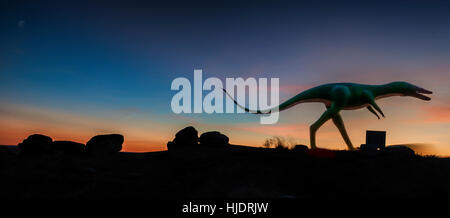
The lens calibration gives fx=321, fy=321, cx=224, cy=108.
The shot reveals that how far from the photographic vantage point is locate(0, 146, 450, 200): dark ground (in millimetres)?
7754

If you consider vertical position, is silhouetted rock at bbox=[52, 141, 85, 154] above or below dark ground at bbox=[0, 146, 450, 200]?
above

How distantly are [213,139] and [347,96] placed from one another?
5.10 m

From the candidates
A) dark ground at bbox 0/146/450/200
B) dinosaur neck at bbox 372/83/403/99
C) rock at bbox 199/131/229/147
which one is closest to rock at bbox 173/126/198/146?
rock at bbox 199/131/229/147

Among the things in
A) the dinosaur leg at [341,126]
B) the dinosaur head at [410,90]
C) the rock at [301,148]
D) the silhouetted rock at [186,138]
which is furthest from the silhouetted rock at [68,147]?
the dinosaur head at [410,90]

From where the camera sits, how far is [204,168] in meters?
9.47

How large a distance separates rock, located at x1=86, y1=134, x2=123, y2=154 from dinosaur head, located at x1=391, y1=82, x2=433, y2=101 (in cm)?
1075

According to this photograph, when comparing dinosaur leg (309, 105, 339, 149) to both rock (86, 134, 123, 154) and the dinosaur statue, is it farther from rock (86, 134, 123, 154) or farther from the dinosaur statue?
rock (86, 134, 123, 154)

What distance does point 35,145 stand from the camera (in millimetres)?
12039

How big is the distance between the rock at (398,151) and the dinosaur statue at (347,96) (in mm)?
1231

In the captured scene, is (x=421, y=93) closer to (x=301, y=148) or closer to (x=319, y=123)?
(x=319, y=123)

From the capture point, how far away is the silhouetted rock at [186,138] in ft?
40.5

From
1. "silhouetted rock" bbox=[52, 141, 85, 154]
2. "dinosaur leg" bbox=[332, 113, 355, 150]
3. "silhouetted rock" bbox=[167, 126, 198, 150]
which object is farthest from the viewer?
"silhouetted rock" bbox=[167, 126, 198, 150]
